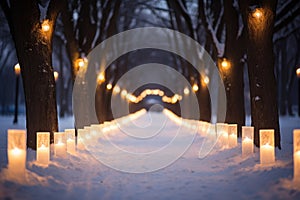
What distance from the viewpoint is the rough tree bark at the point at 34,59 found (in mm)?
10359

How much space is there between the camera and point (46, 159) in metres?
8.66

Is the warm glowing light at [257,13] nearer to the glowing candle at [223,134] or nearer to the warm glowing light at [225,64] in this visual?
the glowing candle at [223,134]

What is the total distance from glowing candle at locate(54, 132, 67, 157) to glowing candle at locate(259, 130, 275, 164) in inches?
189

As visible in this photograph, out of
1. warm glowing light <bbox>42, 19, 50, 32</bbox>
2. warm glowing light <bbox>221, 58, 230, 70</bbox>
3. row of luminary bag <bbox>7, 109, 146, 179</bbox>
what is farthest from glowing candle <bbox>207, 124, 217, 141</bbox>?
warm glowing light <bbox>42, 19, 50, 32</bbox>

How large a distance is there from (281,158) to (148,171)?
3111 mm

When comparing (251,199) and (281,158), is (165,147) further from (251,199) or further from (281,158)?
(251,199)

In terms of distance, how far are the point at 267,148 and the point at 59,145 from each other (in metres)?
4.97

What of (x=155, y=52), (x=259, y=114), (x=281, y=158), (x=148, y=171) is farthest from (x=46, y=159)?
(x=155, y=52)

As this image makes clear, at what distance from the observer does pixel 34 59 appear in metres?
10.6

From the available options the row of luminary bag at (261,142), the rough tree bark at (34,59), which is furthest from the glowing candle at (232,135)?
the rough tree bark at (34,59)

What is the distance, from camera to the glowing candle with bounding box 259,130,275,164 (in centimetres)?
881

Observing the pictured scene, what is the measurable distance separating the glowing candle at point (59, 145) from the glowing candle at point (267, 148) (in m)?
4.81

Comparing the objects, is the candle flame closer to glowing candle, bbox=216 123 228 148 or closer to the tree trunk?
the tree trunk

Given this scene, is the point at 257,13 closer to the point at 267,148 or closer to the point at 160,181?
the point at 267,148
